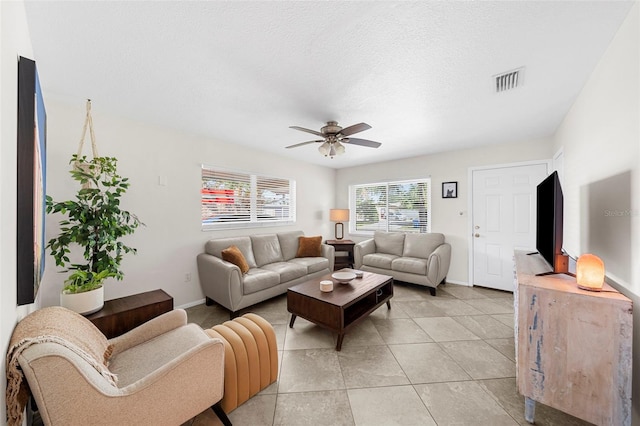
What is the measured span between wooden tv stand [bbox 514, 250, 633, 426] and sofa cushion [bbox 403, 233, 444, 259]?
100 inches

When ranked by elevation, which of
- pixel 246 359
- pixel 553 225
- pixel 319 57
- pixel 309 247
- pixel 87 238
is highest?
pixel 319 57

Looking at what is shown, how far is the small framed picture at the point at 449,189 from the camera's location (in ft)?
13.3

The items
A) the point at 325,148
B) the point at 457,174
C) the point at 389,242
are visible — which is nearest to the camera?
the point at 325,148

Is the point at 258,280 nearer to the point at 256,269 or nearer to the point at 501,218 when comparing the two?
the point at 256,269

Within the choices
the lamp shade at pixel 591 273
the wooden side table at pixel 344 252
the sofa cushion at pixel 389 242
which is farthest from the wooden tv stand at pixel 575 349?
the wooden side table at pixel 344 252

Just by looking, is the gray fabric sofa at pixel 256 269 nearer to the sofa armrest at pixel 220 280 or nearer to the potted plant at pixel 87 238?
the sofa armrest at pixel 220 280

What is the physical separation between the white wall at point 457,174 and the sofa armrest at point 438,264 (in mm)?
341

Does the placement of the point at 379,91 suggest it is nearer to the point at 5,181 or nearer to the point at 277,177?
the point at 5,181

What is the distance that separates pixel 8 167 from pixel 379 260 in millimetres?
4000

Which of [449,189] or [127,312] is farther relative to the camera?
[449,189]

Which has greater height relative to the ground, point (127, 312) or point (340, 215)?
point (340, 215)

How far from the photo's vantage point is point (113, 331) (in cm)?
183

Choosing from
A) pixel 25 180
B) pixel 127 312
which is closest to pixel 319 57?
pixel 25 180

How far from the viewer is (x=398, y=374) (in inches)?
72.2
